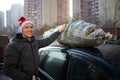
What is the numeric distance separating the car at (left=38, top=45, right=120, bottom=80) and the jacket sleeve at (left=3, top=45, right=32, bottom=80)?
29 centimetres

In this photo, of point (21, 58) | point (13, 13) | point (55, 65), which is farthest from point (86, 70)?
point (13, 13)

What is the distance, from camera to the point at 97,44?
3.97 meters

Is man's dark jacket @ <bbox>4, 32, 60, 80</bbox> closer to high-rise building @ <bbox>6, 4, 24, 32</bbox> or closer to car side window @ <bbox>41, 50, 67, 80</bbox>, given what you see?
car side window @ <bbox>41, 50, 67, 80</bbox>

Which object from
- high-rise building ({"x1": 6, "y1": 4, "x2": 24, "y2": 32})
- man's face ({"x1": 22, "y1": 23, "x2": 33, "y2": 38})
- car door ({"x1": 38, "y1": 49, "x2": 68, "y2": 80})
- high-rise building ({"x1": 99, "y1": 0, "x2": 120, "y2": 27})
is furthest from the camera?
high-rise building ({"x1": 6, "y1": 4, "x2": 24, "y2": 32})

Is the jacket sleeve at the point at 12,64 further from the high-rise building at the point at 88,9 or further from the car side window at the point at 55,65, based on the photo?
the high-rise building at the point at 88,9

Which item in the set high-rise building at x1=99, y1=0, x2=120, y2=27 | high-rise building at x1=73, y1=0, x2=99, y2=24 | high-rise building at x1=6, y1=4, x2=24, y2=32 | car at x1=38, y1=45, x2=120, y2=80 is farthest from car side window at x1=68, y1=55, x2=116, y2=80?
high-rise building at x1=6, y1=4, x2=24, y2=32

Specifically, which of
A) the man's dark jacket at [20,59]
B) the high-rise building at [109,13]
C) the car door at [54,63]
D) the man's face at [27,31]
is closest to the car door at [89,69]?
the car door at [54,63]

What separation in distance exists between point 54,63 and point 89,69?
2.61 feet

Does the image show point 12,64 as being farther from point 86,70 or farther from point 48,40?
point 86,70

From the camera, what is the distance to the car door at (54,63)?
391 cm

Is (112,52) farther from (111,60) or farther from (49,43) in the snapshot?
(49,43)

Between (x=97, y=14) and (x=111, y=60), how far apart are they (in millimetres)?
87757

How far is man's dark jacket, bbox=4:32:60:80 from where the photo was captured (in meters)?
4.12

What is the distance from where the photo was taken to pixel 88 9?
98438mm
